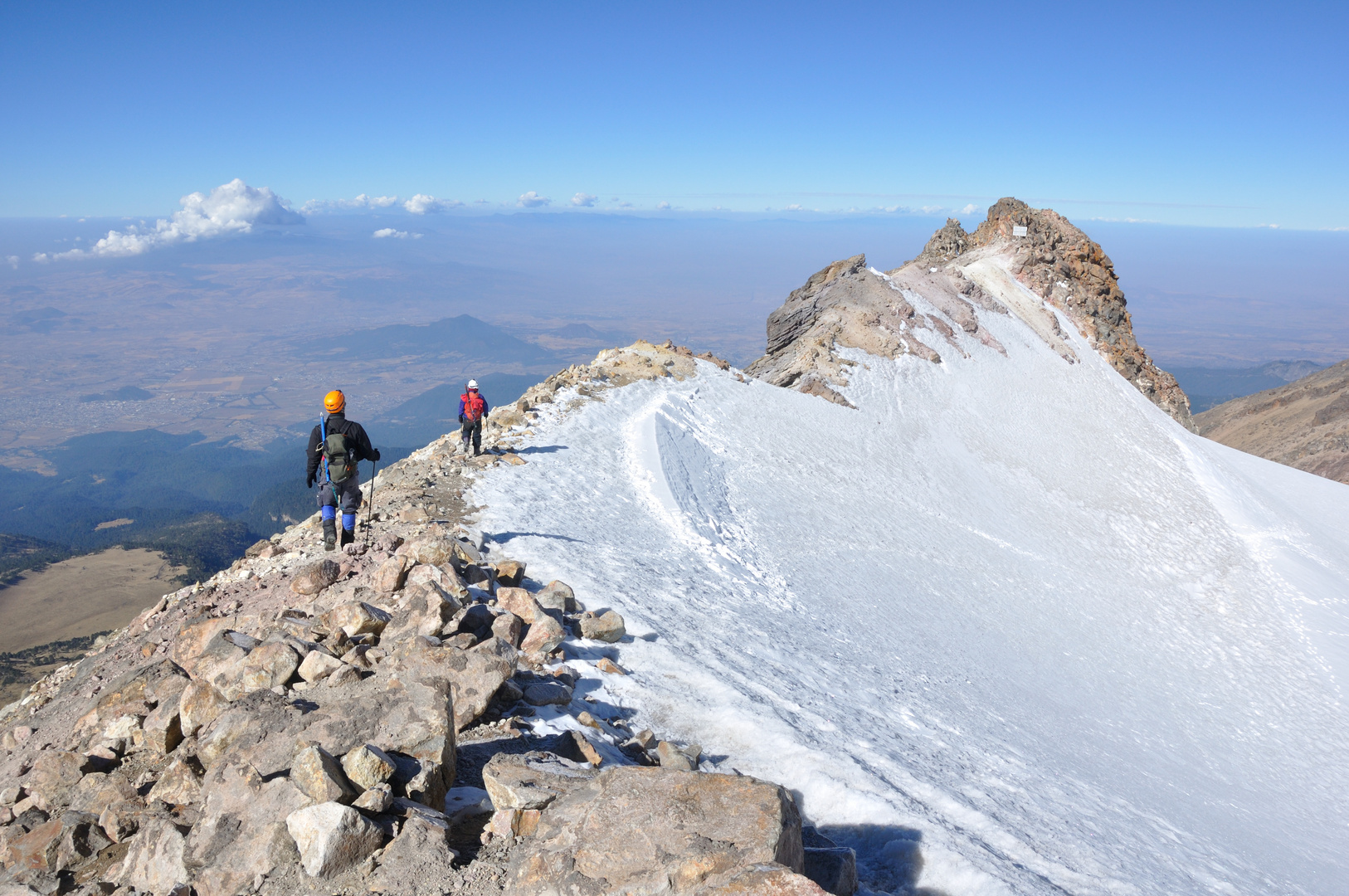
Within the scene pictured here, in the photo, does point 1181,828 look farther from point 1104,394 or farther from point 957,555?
point 1104,394

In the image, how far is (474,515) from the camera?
531 inches

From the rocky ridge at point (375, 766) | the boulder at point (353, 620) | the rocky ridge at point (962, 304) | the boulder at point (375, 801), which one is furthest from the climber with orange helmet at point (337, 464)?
the rocky ridge at point (962, 304)

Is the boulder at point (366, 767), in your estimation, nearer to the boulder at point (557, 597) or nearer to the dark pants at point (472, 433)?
the boulder at point (557, 597)

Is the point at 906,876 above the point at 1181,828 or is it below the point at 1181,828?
above

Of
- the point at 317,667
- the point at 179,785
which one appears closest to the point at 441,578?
the point at 317,667

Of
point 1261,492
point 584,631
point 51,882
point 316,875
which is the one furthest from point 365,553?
point 1261,492

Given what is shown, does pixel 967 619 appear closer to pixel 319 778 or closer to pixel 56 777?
pixel 319 778

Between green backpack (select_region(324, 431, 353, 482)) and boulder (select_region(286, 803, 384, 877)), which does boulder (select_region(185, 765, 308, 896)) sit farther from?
green backpack (select_region(324, 431, 353, 482))

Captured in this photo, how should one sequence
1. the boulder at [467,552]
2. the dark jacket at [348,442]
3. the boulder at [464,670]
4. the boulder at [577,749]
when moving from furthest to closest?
the dark jacket at [348,442], the boulder at [467,552], the boulder at [464,670], the boulder at [577,749]

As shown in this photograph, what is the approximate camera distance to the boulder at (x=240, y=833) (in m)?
4.43

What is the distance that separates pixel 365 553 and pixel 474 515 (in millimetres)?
3832

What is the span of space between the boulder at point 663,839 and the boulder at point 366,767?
1.08m

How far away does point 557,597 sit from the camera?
9.82 meters

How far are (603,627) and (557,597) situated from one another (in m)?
0.85
